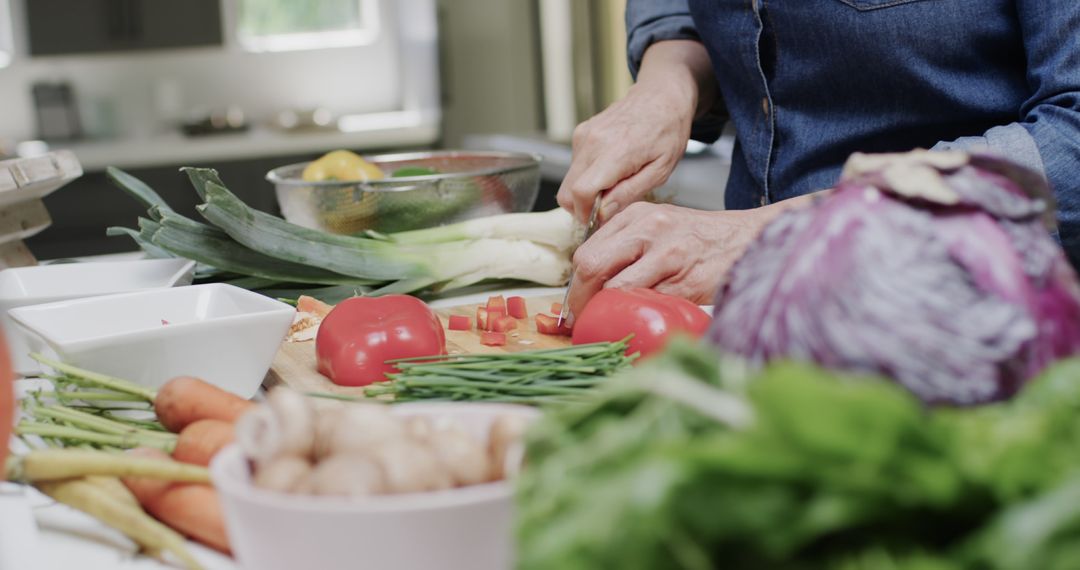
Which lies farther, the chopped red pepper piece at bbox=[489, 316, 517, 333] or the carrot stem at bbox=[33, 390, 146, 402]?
the chopped red pepper piece at bbox=[489, 316, 517, 333]

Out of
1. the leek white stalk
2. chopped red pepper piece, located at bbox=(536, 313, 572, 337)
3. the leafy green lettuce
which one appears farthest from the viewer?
the leek white stalk

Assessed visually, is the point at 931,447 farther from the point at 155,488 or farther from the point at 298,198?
the point at 298,198

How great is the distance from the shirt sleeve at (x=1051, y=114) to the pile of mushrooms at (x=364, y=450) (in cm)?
82

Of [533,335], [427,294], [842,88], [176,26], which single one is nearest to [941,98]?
[842,88]

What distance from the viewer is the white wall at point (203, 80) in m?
5.54

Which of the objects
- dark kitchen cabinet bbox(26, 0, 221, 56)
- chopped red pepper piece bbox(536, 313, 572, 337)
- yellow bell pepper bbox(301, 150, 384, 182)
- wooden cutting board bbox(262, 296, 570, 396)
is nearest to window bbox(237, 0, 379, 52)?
dark kitchen cabinet bbox(26, 0, 221, 56)

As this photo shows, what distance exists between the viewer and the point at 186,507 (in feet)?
2.47

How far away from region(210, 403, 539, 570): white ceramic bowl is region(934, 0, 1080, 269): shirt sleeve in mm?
849

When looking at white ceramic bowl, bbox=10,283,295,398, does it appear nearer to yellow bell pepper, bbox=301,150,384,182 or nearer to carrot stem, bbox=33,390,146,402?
carrot stem, bbox=33,390,146,402

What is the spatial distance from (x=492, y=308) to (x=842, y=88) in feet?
1.85

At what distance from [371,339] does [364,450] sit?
57cm

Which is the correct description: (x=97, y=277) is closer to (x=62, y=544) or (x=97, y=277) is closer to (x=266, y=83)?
(x=62, y=544)

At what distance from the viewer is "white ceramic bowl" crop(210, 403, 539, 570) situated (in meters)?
0.56

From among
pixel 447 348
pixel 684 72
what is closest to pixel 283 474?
pixel 447 348
